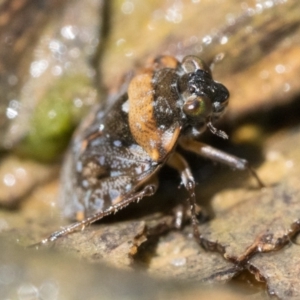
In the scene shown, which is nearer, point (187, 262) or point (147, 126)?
point (187, 262)

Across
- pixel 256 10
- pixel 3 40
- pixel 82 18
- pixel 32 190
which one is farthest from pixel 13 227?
pixel 256 10

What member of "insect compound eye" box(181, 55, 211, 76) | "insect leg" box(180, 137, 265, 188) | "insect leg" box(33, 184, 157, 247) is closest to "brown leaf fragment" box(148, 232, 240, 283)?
"insect leg" box(33, 184, 157, 247)

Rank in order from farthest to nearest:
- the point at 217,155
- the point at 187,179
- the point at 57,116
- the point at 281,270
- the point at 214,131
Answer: the point at 57,116, the point at 217,155, the point at 187,179, the point at 214,131, the point at 281,270

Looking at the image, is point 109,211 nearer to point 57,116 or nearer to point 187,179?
point 187,179

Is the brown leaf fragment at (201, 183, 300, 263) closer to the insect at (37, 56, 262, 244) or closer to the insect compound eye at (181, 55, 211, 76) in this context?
the insect at (37, 56, 262, 244)

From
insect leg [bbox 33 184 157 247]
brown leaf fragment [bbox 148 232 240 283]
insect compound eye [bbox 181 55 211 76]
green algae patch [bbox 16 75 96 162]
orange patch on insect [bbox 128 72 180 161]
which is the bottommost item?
brown leaf fragment [bbox 148 232 240 283]

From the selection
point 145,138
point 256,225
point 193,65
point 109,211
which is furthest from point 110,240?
point 193,65

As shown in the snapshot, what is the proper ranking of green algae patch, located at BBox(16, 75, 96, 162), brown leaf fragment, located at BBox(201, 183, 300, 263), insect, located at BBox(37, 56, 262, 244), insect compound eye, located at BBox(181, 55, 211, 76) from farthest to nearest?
green algae patch, located at BBox(16, 75, 96, 162) → insect compound eye, located at BBox(181, 55, 211, 76) → insect, located at BBox(37, 56, 262, 244) → brown leaf fragment, located at BBox(201, 183, 300, 263)

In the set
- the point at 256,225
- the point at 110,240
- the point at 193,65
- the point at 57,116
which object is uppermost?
the point at 193,65
